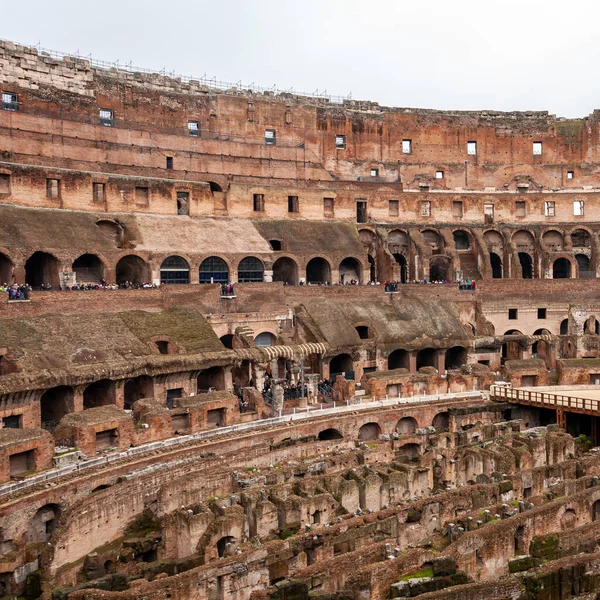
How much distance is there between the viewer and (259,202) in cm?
4916

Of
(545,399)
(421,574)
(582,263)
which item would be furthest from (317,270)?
(421,574)

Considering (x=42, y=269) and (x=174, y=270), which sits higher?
(x=42, y=269)

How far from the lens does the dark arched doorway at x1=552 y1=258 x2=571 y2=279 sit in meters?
52.8

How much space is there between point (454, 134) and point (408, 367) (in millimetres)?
28772

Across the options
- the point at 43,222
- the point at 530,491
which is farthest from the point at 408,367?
the point at 43,222

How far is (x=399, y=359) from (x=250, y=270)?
1153cm

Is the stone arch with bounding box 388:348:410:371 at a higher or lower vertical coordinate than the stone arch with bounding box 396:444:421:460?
higher

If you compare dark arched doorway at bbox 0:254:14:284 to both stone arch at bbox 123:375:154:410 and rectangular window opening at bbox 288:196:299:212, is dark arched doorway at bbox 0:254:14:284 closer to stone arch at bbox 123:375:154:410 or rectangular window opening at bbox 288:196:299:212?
stone arch at bbox 123:375:154:410

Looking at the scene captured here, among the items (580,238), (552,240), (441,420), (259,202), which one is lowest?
(441,420)

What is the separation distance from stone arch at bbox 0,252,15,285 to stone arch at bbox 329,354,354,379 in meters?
18.3

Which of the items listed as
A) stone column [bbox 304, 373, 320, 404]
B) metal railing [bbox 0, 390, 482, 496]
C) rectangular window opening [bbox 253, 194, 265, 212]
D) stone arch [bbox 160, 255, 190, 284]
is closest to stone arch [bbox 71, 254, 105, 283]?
stone arch [bbox 160, 255, 190, 284]

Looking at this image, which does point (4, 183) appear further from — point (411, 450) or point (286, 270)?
point (411, 450)

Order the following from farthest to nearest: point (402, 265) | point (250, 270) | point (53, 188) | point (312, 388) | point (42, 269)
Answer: point (402, 265) < point (250, 270) < point (53, 188) < point (42, 269) < point (312, 388)

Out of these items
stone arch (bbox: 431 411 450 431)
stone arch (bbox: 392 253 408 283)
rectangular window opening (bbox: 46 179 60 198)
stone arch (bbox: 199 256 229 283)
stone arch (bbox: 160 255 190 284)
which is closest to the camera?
stone arch (bbox: 431 411 450 431)
